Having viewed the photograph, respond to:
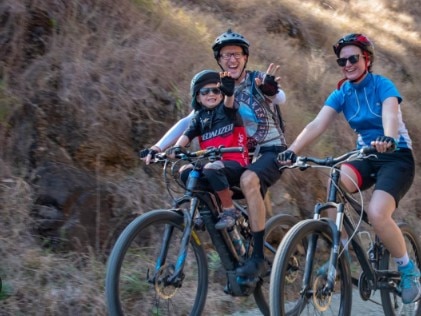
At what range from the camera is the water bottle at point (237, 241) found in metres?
5.04

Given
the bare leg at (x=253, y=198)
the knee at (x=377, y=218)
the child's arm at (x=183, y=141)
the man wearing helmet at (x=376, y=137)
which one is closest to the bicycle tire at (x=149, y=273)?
the bare leg at (x=253, y=198)

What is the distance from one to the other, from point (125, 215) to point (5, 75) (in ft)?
6.40

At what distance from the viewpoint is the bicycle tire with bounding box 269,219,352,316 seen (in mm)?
4277

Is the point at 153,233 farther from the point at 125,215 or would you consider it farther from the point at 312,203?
the point at 312,203

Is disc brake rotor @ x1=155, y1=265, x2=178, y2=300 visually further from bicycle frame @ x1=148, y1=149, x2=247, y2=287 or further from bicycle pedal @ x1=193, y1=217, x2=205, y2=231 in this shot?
bicycle pedal @ x1=193, y1=217, x2=205, y2=231

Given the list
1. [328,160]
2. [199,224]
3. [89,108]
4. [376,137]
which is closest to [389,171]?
[376,137]

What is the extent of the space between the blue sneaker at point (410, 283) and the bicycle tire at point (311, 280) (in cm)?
58

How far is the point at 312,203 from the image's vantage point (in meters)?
8.04

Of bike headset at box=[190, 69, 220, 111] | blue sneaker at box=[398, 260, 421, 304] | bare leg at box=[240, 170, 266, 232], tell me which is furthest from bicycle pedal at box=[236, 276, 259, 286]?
bike headset at box=[190, 69, 220, 111]

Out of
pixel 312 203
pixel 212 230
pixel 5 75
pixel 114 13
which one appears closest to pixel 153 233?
pixel 212 230

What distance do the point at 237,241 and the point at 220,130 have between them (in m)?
0.91

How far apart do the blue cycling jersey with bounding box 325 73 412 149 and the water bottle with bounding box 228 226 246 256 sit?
132 centimetres

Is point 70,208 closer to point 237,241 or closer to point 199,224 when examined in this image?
point 199,224

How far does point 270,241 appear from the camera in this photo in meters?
6.22
